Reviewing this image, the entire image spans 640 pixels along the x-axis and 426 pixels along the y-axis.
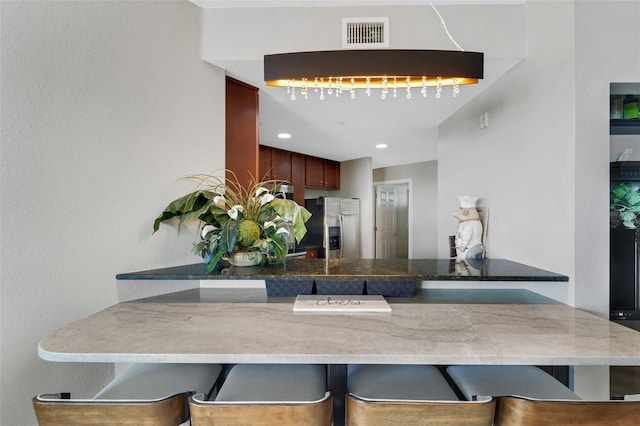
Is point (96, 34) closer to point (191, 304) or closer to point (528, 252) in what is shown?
point (191, 304)

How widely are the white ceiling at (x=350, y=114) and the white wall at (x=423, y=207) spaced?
34.3 inches

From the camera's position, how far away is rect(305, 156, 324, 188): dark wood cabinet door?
4.34 metres

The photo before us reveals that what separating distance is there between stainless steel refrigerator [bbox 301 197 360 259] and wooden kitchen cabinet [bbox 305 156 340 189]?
0.31m

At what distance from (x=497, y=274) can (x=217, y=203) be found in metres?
1.48

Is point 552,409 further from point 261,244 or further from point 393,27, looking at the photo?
point 393,27

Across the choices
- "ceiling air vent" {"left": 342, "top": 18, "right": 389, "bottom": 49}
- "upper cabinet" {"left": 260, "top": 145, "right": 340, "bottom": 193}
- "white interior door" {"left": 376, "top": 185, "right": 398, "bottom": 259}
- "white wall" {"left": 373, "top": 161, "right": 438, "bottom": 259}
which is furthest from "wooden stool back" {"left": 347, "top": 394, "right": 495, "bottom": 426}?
"white interior door" {"left": 376, "top": 185, "right": 398, "bottom": 259}

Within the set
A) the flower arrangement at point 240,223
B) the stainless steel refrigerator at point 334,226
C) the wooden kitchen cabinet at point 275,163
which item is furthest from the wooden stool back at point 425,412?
the stainless steel refrigerator at point 334,226

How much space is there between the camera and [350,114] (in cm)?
255

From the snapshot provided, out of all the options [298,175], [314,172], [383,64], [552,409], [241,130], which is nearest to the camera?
[552,409]

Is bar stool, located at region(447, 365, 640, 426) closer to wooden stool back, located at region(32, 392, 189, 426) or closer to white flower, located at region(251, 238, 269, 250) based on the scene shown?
wooden stool back, located at region(32, 392, 189, 426)

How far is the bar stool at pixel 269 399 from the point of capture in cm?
71

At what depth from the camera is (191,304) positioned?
1.26 meters

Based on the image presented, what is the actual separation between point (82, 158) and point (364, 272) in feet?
4.61

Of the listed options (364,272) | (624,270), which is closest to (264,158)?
(364,272)
